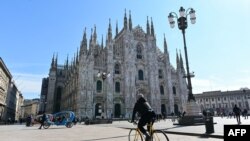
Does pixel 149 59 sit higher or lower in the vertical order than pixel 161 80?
higher

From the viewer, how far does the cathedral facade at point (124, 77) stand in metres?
34.2

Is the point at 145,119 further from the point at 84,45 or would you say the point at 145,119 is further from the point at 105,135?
the point at 84,45

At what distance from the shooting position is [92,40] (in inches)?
1458

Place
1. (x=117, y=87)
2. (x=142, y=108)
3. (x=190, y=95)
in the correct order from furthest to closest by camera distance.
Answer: (x=117, y=87) < (x=190, y=95) < (x=142, y=108)

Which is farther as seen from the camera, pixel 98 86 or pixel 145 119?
pixel 98 86

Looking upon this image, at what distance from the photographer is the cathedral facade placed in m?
34.2

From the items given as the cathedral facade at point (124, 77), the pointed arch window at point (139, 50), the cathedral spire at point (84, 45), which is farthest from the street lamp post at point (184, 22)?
the pointed arch window at point (139, 50)

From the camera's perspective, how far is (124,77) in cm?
3844

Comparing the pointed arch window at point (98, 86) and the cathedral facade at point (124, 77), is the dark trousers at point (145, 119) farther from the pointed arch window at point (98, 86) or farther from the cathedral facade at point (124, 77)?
the pointed arch window at point (98, 86)

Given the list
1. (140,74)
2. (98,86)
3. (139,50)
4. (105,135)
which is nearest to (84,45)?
(98,86)

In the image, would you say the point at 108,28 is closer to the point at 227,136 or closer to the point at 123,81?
the point at 123,81

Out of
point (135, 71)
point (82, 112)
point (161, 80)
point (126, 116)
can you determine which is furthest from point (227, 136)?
point (161, 80)

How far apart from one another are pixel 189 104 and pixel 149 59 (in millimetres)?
27258

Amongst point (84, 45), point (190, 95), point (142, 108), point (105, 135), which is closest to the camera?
point (142, 108)
